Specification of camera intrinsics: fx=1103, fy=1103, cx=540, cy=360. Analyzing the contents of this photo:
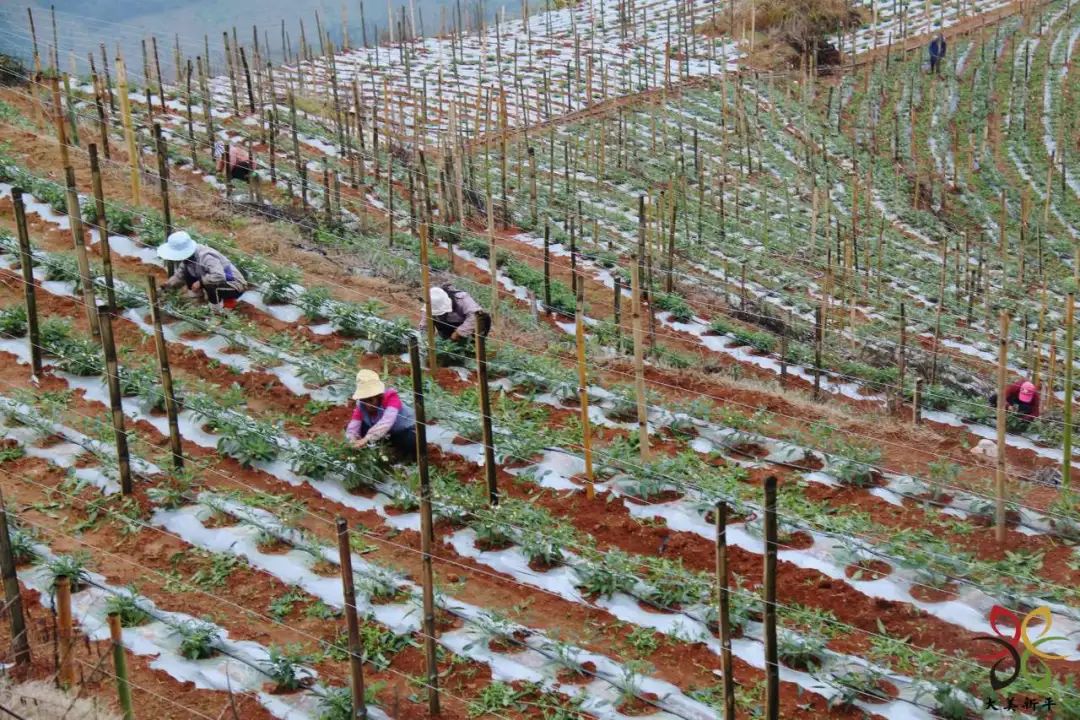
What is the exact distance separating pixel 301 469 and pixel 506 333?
10.2 feet

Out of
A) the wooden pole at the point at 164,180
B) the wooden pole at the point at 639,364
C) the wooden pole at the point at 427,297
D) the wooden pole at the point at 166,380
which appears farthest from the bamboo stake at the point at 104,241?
the wooden pole at the point at 639,364

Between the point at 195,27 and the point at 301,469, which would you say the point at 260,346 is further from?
the point at 195,27

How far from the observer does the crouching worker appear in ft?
23.2

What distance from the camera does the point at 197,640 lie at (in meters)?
5.47

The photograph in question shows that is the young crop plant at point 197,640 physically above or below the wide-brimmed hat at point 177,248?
below

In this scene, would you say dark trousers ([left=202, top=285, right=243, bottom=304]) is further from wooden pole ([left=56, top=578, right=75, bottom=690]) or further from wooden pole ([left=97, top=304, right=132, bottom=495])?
wooden pole ([left=56, top=578, right=75, bottom=690])

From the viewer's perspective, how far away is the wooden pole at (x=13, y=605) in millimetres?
5164

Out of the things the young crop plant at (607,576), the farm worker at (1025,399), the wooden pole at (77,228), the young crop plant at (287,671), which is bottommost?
the farm worker at (1025,399)

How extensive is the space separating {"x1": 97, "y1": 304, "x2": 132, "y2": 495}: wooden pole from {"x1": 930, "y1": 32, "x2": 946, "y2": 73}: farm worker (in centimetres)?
2373

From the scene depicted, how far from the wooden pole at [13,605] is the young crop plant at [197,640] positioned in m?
0.71

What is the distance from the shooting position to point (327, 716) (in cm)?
512

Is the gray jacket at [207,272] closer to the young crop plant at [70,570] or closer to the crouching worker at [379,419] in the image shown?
the crouching worker at [379,419]

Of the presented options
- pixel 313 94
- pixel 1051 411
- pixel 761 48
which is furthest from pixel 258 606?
pixel 761 48

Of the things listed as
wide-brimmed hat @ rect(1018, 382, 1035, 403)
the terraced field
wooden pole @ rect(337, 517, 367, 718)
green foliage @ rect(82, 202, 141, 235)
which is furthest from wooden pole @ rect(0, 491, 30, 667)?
wide-brimmed hat @ rect(1018, 382, 1035, 403)
